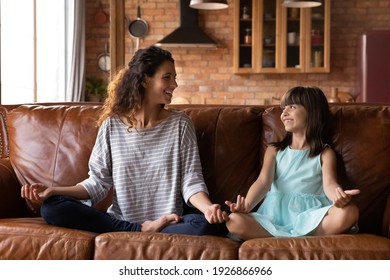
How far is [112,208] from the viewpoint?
9.24 feet

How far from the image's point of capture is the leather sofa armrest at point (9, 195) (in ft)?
9.45

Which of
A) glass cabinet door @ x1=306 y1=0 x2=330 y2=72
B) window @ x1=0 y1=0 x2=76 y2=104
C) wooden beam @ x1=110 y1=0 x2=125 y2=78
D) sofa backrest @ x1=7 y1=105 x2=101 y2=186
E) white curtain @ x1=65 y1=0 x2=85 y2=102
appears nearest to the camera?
sofa backrest @ x1=7 y1=105 x2=101 y2=186

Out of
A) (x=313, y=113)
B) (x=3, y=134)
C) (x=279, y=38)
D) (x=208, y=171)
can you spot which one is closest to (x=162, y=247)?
(x=208, y=171)

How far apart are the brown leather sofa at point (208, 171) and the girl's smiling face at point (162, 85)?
0.79ft

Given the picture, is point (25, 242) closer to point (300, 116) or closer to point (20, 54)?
point (300, 116)

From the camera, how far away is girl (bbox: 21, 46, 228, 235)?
2730 millimetres

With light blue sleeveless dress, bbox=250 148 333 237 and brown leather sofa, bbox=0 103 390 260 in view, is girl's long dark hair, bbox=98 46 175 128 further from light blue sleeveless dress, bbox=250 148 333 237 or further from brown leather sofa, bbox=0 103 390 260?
light blue sleeveless dress, bbox=250 148 333 237

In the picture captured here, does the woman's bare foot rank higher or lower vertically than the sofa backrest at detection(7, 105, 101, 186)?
lower

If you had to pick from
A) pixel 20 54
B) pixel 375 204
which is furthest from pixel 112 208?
pixel 20 54

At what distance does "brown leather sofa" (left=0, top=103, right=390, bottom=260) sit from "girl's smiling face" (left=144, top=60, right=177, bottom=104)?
0.24 meters

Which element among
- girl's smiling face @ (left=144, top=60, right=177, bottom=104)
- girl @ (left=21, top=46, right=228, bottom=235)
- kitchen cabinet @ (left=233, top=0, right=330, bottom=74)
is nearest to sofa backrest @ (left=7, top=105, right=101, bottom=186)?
girl @ (left=21, top=46, right=228, bottom=235)

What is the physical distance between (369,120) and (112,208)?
1.11 metres
